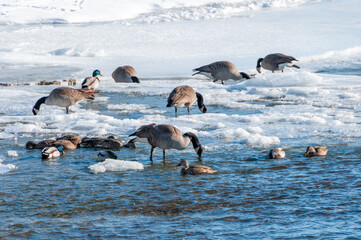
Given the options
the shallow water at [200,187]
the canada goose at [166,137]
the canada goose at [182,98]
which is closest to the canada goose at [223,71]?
the canada goose at [182,98]

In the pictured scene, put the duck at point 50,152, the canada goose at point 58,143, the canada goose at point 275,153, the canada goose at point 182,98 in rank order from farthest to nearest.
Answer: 1. the canada goose at point 182,98
2. the canada goose at point 58,143
3. the duck at point 50,152
4. the canada goose at point 275,153

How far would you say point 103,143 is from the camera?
9.95 metres

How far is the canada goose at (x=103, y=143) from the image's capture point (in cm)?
993

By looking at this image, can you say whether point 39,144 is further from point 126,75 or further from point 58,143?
point 126,75

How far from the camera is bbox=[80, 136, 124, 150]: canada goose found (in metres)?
9.93

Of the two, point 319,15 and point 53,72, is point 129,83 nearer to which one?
point 53,72

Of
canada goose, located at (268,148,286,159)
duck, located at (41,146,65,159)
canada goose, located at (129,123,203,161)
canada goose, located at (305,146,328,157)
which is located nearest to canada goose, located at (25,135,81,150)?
duck, located at (41,146,65,159)

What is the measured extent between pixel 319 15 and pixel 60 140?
25.3m

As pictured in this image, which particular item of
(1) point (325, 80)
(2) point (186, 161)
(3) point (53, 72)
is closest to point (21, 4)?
(3) point (53, 72)

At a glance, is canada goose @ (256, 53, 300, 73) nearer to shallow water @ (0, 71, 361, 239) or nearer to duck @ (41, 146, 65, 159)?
shallow water @ (0, 71, 361, 239)

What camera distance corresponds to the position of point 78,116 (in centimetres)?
1307

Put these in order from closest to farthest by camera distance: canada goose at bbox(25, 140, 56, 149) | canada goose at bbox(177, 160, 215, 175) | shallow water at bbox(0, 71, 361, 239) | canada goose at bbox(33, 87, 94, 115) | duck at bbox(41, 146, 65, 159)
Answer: shallow water at bbox(0, 71, 361, 239) → canada goose at bbox(177, 160, 215, 175) → duck at bbox(41, 146, 65, 159) → canada goose at bbox(25, 140, 56, 149) → canada goose at bbox(33, 87, 94, 115)

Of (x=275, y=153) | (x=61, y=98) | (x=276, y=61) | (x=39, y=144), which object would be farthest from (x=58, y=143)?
(x=276, y=61)

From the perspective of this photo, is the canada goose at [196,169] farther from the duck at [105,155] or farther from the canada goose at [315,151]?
the canada goose at [315,151]
